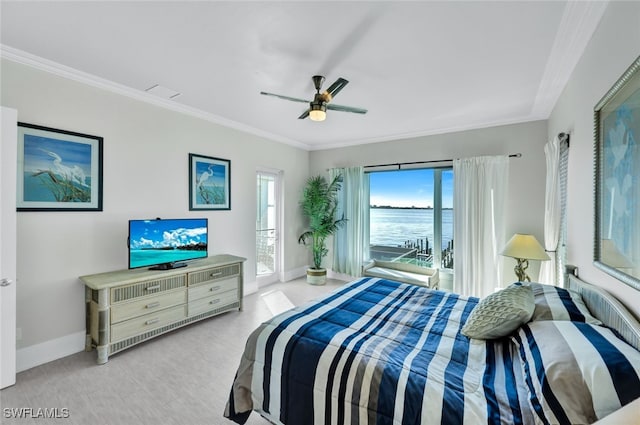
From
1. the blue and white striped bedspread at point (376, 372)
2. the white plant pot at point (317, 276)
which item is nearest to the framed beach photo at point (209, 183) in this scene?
the white plant pot at point (317, 276)

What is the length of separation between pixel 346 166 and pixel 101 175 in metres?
3.71

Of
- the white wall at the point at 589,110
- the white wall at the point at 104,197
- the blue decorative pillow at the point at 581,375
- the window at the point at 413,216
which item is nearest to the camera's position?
the blue decorative pillow at the point at 581,375

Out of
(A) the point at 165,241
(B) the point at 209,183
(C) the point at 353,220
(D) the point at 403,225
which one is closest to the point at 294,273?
(C) the point at 353,220

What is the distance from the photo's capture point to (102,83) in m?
2.75

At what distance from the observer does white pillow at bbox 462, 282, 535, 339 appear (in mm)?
1558

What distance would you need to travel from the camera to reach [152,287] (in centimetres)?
281

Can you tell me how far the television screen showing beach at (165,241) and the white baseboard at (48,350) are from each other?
0.82 meters

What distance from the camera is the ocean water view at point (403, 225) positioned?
14.2ft

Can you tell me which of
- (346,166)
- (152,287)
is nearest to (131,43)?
(152,287)

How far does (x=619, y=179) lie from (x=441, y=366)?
1305mm

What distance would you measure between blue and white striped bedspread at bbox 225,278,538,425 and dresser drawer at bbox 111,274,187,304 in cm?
161

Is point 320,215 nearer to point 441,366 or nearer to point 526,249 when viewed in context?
point 526,249

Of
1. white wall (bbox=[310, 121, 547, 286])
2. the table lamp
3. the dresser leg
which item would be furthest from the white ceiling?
the dresser leg

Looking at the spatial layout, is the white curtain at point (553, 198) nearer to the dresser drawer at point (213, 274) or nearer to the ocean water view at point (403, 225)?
the ocean water view at point (403, 225)
